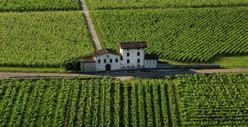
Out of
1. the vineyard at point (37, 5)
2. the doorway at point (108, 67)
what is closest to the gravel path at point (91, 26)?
the vineyard at point (37, 5)

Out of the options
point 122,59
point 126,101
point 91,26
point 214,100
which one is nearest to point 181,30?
point 91,26

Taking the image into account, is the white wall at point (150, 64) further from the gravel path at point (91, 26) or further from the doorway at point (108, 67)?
the gravel path at point (91, 26)

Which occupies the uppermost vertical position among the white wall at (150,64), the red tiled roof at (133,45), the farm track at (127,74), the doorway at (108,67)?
the red tiled roof at (133,45)

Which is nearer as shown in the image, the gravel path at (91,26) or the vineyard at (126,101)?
the vineyard at (126,101)

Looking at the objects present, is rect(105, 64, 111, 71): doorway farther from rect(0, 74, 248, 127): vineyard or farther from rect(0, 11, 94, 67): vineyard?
rect(0, 11, 94, 67): vineyard

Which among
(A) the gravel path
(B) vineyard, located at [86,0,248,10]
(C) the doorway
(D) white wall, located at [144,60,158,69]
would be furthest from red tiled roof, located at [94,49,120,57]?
(B) vineyard, located at [86,0,248,10]

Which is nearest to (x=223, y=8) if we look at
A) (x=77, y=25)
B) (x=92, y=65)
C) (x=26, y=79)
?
(x=77, y=25)

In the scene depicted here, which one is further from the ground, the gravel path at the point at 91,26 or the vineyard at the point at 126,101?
the gravel path at the point at 91,26

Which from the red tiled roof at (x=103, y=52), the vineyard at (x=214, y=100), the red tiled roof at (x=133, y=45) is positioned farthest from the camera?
the red tiled roof at (x=133, y=45)
